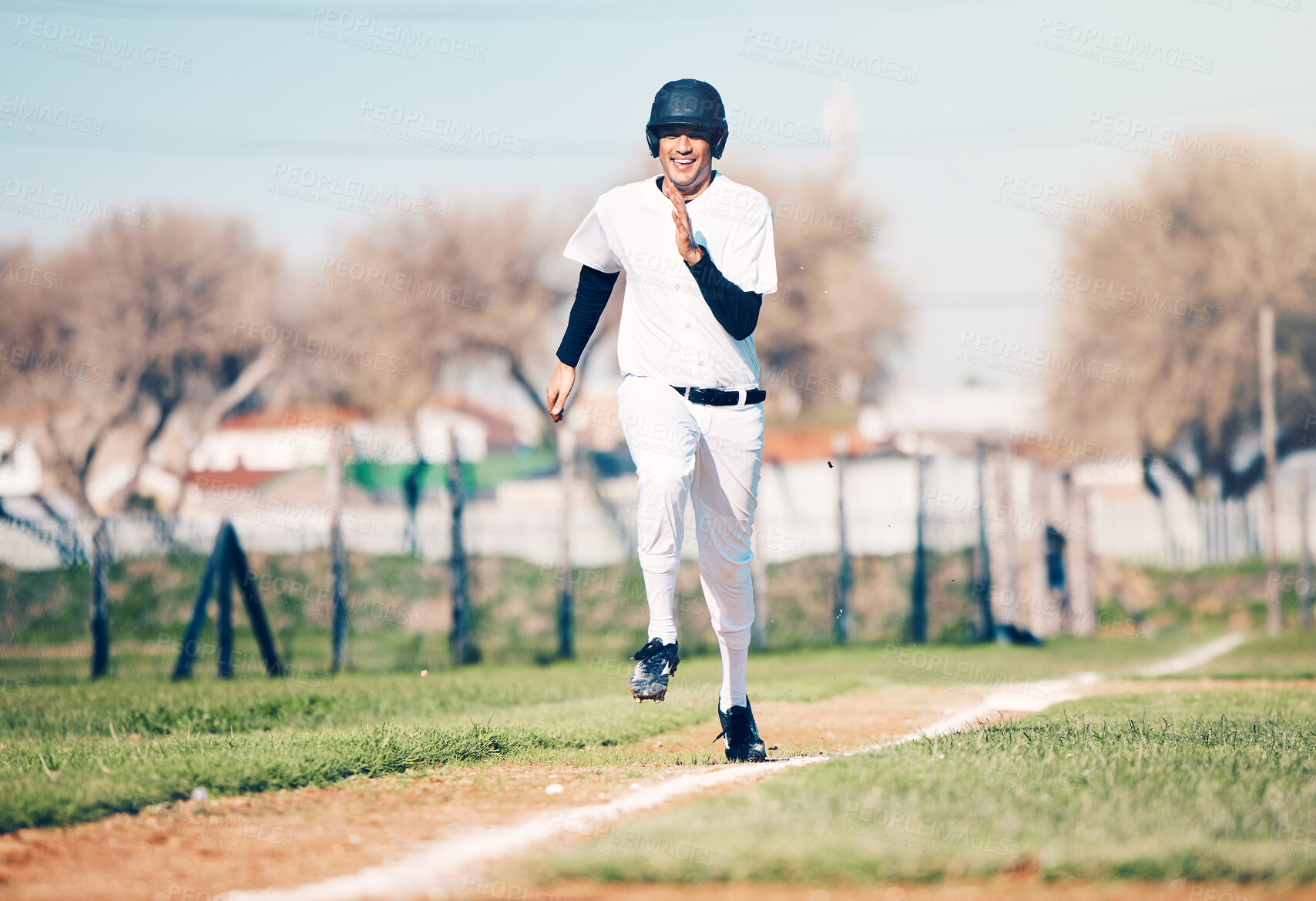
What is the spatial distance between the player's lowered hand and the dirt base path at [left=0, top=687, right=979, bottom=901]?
154 centimetres

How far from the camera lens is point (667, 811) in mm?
4254

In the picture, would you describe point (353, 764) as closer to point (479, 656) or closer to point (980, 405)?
point (479, 656)

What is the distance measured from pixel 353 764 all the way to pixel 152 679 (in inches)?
298

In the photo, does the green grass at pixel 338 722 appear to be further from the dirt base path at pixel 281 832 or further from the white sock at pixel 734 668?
the white sock at pixel 734 668

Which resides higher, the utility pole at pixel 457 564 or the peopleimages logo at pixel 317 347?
the peopleimages logo at pixel 317 347

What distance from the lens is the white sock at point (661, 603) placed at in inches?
219

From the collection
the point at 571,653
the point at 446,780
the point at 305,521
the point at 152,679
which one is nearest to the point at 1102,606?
the point at 571,653

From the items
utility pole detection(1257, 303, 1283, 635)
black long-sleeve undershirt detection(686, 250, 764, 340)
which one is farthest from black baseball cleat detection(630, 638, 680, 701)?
utility pole detection(1257, 303, 1283, 635)

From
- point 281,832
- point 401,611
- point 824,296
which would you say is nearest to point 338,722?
point 281,832

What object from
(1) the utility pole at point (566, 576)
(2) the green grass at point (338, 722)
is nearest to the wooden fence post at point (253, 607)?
(2) the green grass at point (338, 722)

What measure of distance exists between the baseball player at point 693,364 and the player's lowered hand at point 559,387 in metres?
0.01

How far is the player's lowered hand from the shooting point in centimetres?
590

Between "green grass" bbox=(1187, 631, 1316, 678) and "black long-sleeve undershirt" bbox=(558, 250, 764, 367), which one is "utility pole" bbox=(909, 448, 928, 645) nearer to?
"green grass" bbox=(1187, 631, 1316, 678)

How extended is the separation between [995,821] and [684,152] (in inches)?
123
